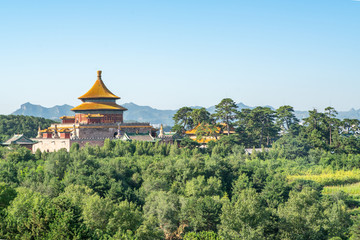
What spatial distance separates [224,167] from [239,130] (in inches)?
1150

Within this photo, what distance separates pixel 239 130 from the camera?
8656 cm

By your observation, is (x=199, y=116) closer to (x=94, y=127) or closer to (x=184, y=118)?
(x=184, y=118)

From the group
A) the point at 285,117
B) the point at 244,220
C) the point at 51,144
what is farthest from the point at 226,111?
the point at 244,220

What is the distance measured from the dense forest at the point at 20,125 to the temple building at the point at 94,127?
82.8ft

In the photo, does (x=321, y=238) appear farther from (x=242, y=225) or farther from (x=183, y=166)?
(x=183, y=166)

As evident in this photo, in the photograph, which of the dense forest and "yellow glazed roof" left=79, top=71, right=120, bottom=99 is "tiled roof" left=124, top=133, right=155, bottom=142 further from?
the dense forest

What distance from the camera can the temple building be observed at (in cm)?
6912

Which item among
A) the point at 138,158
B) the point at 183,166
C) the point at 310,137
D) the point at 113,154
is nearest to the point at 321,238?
the point at 183,166

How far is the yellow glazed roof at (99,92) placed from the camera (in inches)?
2911

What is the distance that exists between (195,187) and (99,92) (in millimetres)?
29196

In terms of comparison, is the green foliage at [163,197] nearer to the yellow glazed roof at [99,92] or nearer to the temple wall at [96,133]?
the temple wall at [96,133]

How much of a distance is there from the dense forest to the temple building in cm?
2522

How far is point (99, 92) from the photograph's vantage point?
74.6 meters

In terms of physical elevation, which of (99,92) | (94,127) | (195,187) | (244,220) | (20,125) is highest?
(99,92)
